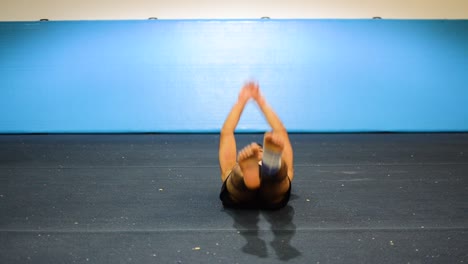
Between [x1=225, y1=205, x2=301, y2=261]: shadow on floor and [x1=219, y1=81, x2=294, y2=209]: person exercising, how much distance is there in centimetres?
5

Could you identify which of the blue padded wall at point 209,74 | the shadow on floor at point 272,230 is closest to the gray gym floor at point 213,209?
the shadow on floor at point 272,230

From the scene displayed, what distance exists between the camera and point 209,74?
5227 mm

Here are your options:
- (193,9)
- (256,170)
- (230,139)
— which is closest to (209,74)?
(193,9)

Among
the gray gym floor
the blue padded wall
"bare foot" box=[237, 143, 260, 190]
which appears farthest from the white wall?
"bare foot" box=[237, 143, 260, 190]

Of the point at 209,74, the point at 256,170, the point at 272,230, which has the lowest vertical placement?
the point at 272,230

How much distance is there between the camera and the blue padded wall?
5.22 m

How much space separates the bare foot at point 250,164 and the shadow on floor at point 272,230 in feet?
0.68

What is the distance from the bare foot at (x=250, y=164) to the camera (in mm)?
2338

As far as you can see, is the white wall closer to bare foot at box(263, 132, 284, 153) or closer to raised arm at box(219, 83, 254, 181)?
raised arm at box(219, 83, 254, 181)

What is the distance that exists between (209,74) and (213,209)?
2577 mm

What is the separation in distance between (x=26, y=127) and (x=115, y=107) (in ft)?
2.79

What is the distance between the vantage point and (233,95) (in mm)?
5203

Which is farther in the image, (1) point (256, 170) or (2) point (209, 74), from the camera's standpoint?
(2) point (209, 74)

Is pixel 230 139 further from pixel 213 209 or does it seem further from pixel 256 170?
pixel 256 170
